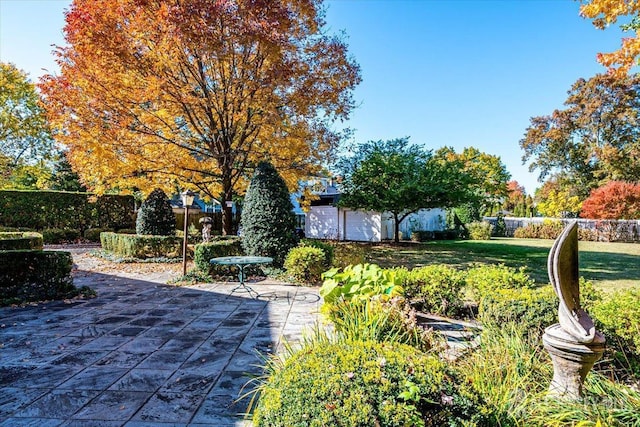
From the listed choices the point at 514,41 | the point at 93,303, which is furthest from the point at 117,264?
the point at 514,41

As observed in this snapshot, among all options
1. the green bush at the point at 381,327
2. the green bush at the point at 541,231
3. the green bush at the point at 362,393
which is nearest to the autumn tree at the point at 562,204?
the green bush at the point at 541,231

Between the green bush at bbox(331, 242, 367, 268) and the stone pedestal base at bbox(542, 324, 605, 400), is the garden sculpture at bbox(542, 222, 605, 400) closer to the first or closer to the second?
the stone pedestal base at bbox(542, 324, 605, 400)

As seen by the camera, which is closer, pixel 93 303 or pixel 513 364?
pixel 513 364

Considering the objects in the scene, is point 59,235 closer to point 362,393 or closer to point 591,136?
point 362,393

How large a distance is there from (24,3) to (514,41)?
35.8 feet

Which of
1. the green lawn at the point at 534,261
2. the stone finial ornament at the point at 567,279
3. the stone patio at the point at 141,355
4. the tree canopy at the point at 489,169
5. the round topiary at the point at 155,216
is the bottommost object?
the stone patio at the point at 141,355

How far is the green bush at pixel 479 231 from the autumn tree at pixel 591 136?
9295 mm

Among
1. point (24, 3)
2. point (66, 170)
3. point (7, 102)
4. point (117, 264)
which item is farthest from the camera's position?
point (66, 170)

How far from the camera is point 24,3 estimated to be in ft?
23.1

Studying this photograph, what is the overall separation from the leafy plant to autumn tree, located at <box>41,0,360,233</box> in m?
5.92

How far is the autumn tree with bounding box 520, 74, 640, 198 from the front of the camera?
22.4 metres

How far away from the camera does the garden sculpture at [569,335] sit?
84.2 inches

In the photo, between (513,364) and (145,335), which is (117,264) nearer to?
(145,335)

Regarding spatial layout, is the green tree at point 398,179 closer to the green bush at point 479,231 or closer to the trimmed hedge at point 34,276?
the green bush at point 479,231
